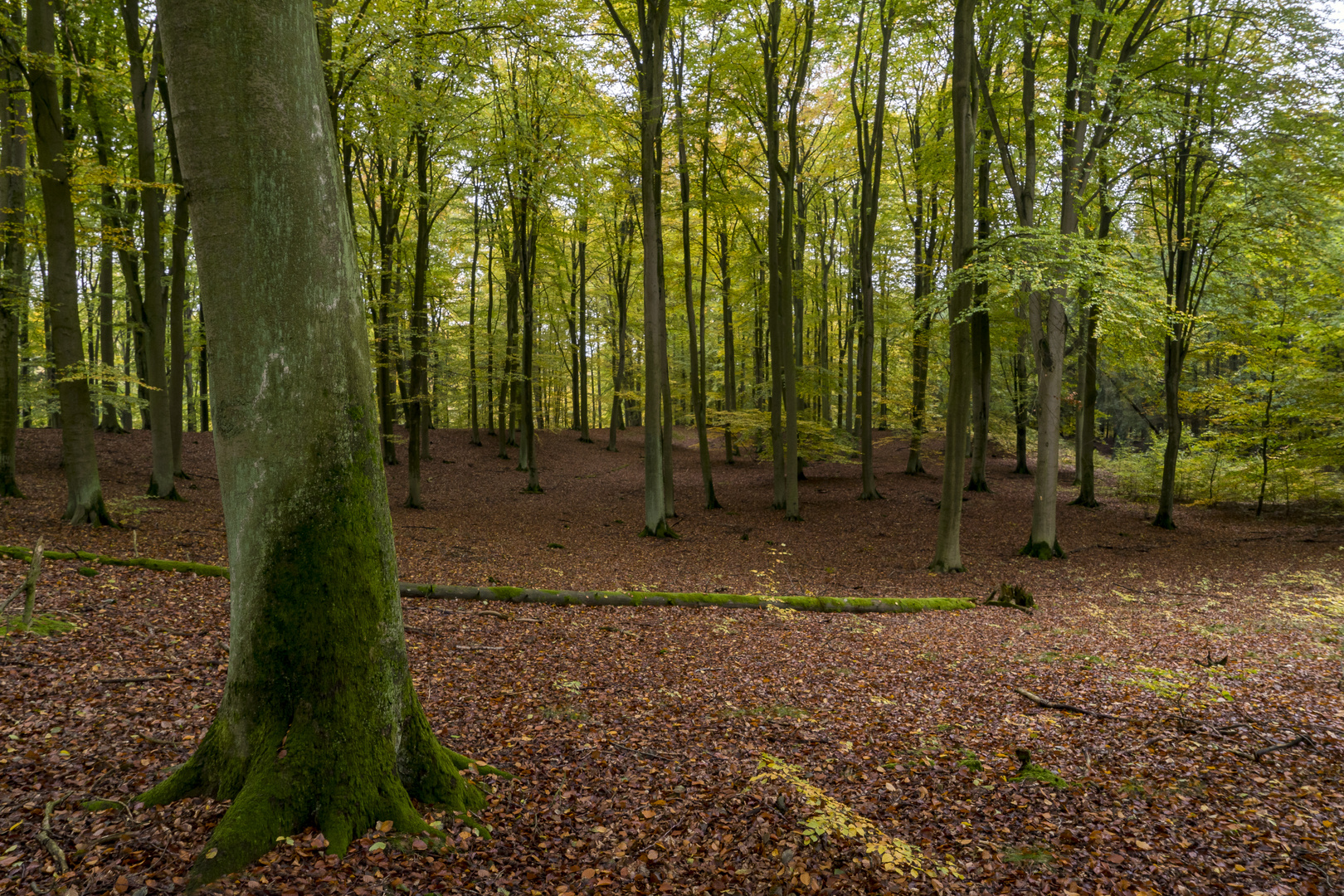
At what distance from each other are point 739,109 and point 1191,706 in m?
14.5

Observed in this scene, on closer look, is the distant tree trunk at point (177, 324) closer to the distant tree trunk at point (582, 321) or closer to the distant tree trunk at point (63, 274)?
the distant tree trunk at point (63, 274)

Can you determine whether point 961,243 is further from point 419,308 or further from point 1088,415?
point 419,308

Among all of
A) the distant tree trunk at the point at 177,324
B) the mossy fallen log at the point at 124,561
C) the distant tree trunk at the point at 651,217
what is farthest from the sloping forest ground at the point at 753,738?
the distant tree trunk at the point at 177,324

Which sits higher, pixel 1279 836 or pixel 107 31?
pixel 107 31

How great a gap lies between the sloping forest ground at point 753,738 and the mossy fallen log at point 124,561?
21 centimetres

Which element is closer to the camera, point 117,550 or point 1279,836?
point 1279,836

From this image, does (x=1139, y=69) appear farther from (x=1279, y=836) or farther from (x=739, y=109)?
(x=1279, y=836)

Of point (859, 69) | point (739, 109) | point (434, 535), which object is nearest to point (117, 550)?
point (434, 535)

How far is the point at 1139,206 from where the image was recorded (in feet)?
53.2

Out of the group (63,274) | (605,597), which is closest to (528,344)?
(63,274)

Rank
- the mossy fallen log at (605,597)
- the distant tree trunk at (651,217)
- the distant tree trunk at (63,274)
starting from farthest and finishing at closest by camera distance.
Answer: the distant tree trunk at (651,217)
the distant tree trunk at (63,274)
the mossy fallen log at (605,597)

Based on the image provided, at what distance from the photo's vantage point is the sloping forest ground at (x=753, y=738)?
276 centimetres

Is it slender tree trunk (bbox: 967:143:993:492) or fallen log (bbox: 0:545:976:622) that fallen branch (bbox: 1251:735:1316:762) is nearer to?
fallen log (bbox: 0:545:976:622)

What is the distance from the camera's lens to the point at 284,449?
2.66m
